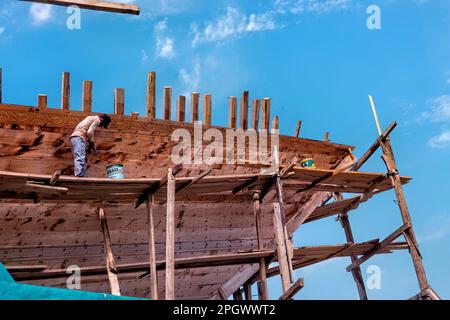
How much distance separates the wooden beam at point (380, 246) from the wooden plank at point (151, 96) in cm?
541

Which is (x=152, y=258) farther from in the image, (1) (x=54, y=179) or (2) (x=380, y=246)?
(2) (x=380, y=246)

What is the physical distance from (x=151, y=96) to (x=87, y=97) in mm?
1051

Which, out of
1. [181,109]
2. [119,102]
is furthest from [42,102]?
[181,109]

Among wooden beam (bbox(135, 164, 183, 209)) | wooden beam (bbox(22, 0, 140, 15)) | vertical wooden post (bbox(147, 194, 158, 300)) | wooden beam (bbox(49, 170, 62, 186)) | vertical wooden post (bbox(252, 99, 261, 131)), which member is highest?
vertical wooden post (bbox(252, 99, 261, 131))

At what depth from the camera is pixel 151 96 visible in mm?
9836

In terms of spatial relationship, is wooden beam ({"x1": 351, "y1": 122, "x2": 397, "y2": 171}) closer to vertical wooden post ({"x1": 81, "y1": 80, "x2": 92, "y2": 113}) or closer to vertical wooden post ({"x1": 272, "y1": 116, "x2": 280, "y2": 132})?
vertical wooden post ({"x1": 272, "y1": 116, "x2": 280, "y2": 132})

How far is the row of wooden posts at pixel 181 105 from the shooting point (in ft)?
30.4

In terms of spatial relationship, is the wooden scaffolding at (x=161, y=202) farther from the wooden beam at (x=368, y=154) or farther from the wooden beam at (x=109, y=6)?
the wooden beam at (x=109, y=6)

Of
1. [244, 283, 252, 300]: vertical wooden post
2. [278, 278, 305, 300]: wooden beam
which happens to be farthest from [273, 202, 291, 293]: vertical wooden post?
[244, 283, 252, 300]: vertical wooden post

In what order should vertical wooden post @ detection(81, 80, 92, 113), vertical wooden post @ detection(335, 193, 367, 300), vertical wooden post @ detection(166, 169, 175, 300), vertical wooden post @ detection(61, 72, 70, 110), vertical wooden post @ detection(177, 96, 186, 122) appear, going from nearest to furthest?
vertical wooden post @ detection(166, 169, 175, 300), vertical wooden post @ detection(61, 72, 70, 110), vertical wooden post @ detection(81, 80, 92, 113), vertical wooden post @ detection(177, 96, 186, 122), vertical wooden post @ detection(335, 193, 367, 300)

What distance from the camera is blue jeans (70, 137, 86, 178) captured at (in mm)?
8914

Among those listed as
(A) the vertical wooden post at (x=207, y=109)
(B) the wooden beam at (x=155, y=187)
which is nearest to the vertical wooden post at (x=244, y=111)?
(A) the vertical wooden post at (x=207, y=109)

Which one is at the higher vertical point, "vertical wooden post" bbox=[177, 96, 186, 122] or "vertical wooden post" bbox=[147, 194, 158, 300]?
"vertical wooden post" bbox=[177, 96, 186, 122]

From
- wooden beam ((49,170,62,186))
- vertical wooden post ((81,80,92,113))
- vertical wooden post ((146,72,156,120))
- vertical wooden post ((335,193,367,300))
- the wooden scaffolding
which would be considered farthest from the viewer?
vertical wooden post ((335,193,367,300))
